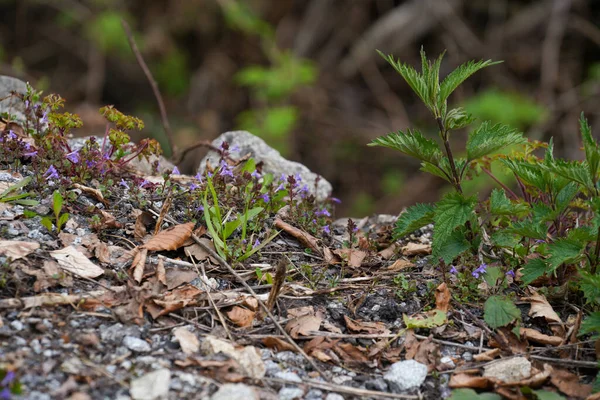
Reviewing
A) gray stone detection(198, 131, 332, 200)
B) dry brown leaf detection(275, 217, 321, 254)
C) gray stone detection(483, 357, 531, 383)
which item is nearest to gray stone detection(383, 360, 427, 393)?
gray stone detection(483, 357, 531, 383)

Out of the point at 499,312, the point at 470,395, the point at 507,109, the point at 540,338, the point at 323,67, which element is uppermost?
the point at 323,67

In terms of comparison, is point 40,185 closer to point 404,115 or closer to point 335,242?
point 335,242

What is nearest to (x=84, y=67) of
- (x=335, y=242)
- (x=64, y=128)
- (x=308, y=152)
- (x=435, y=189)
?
(x=308, y=152)

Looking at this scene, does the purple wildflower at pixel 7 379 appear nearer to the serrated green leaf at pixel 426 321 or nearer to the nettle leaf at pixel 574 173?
the serrated green leaf at pixel 426 321

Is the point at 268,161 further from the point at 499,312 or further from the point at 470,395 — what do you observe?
the point at 470,395

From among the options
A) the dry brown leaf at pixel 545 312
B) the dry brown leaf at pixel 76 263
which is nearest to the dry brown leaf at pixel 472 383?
Answer: the dry brown leaf at pixel 545 312

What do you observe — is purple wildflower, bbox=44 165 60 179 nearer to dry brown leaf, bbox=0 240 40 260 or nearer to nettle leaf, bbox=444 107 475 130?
dry brown leaf, bbox=0 240 40 260

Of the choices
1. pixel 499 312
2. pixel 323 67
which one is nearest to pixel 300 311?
pixel 499 312
